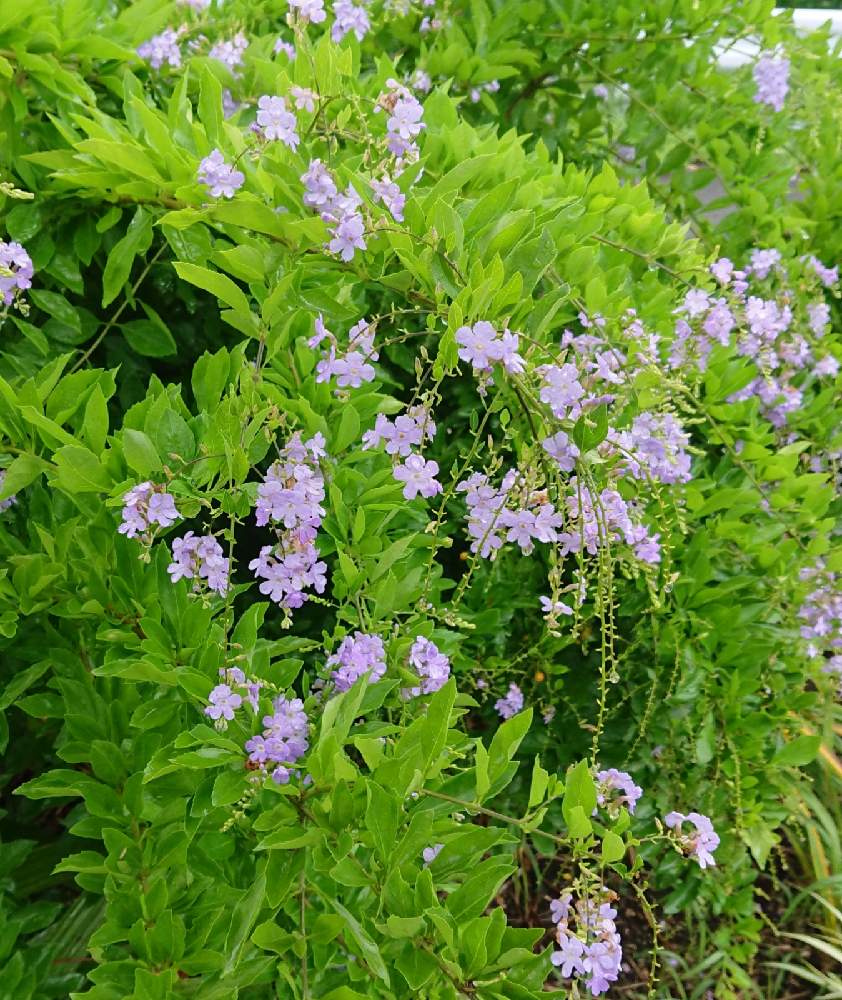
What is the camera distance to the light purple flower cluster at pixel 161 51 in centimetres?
163

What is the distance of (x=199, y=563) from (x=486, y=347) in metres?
0.39

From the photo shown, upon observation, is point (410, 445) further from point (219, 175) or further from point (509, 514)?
point (219, 175)

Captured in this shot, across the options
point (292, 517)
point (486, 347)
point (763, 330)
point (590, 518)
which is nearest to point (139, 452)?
point (292, 517)

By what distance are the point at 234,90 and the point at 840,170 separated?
5.17 feet

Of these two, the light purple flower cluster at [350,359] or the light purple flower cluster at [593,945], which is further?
the light purple flower cluster at [350,359]

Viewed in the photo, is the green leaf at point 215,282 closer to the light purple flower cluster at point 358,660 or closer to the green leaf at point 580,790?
the light purple flower cluster at point 358,660

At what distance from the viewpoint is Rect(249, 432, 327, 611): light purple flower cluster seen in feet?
3.33

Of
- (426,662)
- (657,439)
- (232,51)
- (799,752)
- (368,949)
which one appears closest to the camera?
(368,949)

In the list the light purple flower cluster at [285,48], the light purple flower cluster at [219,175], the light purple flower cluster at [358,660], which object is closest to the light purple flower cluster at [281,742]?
the light purple flower cluster at [358,660]

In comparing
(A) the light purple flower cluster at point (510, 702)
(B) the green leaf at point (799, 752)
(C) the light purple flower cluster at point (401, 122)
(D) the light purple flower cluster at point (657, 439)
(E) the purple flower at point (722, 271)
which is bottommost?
(A) the light purple flower cluster at point (510, 702)

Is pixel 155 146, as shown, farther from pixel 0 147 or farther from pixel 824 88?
pixel 824 88

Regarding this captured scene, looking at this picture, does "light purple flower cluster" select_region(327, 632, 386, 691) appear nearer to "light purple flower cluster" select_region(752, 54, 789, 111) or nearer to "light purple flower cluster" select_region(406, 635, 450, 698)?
"light purple flower cluster" select_region(406, 635, 450, 698)

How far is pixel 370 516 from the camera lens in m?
1.28

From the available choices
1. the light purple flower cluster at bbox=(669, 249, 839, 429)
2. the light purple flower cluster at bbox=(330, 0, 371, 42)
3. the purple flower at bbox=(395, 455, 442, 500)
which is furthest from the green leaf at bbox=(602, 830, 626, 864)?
the light purple flower cluster at bbox=(330, 0, 371, 42)
